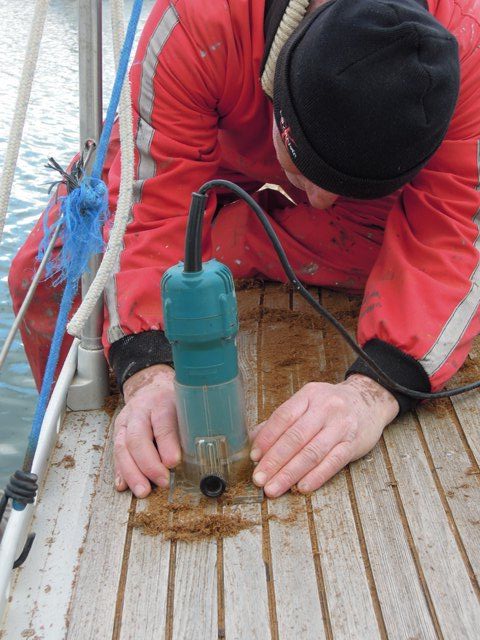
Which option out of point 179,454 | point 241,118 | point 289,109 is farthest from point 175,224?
point 179,454

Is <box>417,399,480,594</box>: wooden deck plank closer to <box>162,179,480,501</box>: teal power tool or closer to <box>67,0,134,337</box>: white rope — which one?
<box>162,179,480,501</box>: teal power tool

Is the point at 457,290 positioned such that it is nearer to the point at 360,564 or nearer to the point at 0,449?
the point at 360,564

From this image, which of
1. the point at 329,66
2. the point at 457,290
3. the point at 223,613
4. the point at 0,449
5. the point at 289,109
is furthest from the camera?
the point at 0,449

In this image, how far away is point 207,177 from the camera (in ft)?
6.25

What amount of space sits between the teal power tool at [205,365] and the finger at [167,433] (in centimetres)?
2

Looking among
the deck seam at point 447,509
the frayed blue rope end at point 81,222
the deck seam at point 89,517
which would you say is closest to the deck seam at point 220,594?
the deck seam at point 89,517

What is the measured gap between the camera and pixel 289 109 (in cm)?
145

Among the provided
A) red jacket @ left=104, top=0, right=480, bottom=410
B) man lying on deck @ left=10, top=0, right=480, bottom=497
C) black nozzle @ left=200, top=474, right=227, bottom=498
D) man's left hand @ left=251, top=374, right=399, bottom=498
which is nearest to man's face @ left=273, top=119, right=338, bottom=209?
man lying on deck @ left=10, top=0, right=480, bottom=497

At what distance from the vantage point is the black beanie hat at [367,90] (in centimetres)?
133

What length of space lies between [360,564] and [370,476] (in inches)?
9.9

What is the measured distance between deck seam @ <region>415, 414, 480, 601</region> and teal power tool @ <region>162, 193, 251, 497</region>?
1.21ft

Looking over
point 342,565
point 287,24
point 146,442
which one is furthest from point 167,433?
point 287,24

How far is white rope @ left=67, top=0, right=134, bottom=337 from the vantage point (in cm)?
146

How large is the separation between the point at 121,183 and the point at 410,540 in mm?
844
